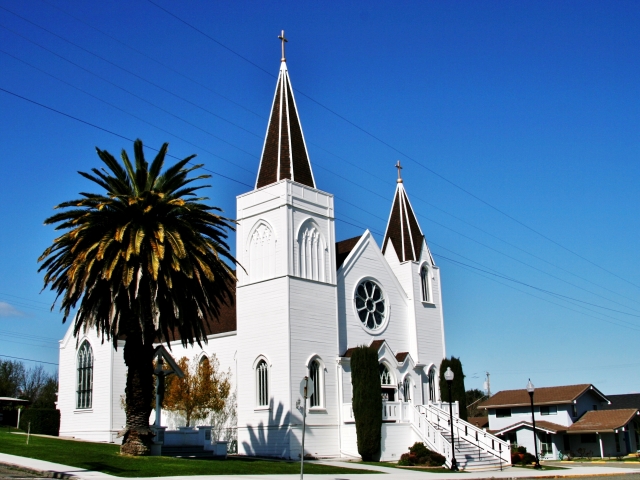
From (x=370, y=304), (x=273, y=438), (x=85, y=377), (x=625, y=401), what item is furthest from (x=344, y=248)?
(x=625, y=401)

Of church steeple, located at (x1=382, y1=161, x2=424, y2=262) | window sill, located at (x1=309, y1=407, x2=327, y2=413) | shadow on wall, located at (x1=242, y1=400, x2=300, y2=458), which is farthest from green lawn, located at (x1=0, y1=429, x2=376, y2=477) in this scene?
church steeple, located at (x1=382, y1=161, x2=424, y2=262)

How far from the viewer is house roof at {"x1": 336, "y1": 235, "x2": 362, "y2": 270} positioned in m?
40.8

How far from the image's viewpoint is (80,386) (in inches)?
1757

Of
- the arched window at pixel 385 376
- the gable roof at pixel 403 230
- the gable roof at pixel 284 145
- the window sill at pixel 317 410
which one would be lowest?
the window sill at pixel 317 410

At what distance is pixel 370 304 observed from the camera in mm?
41062

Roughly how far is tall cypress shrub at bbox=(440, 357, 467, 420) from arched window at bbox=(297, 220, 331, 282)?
10514 millimetres

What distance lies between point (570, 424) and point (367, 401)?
26.2 m

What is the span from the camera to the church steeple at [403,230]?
45125mm

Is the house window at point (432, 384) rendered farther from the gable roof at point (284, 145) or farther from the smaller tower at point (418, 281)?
the gable roof at point (284, 145)

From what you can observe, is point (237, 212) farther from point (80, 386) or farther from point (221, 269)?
point (80, 386)

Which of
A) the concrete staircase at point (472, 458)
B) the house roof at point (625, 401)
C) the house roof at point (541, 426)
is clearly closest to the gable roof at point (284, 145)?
the concrete staircase at point (472, 458)

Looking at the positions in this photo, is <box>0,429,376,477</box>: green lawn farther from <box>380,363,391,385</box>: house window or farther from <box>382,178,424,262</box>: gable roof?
<box>382,178,424,262</box>: gable roof

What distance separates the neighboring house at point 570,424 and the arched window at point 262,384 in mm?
24406

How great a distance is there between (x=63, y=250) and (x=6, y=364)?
76.5 meters
